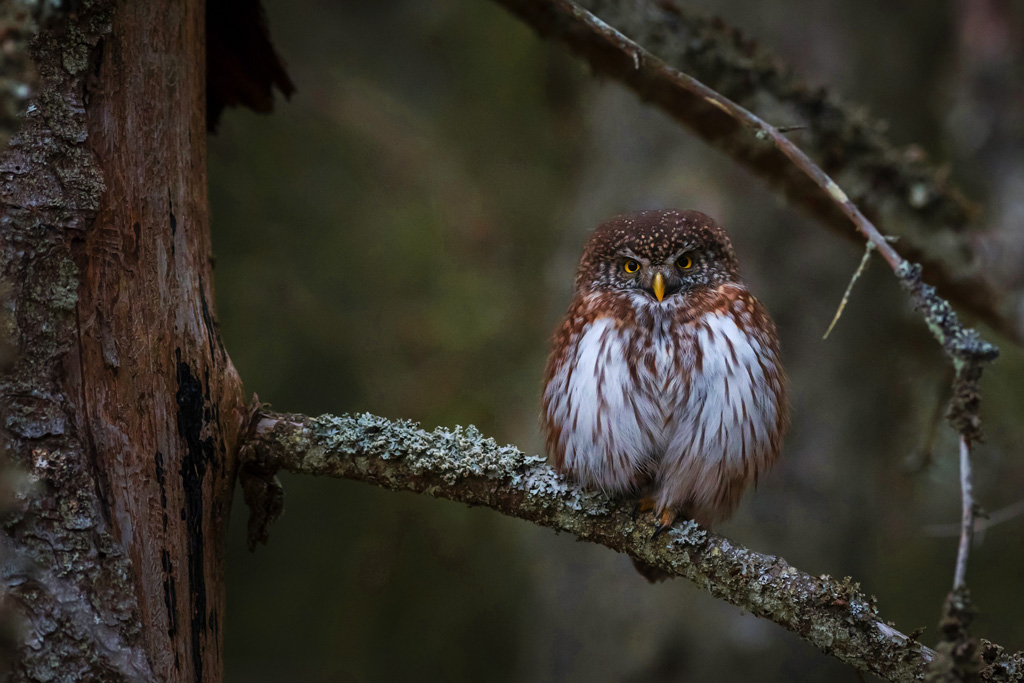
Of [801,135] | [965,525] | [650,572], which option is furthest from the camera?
[801,135]

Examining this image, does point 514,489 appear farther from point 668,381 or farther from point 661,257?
point 661,257

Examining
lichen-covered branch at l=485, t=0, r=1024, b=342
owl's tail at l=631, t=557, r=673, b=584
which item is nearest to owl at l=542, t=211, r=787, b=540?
owl's tail at l=631, t=557, r=673, b=584

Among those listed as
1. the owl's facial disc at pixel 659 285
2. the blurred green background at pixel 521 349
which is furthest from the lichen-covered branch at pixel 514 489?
the blurred green background at pixel 521 349

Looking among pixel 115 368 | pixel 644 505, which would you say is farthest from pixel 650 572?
pixel 115 368

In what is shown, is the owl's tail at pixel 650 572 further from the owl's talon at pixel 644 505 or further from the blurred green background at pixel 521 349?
the blurred green background at pixel 521 349

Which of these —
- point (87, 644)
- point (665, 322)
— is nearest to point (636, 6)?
point (665, 322)

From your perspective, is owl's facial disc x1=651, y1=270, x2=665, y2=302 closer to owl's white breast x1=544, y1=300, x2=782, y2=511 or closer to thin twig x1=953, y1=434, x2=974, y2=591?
owl's white breast x1=544, y1=300, x2=782, y2=511

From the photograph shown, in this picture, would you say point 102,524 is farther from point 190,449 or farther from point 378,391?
point 378,391

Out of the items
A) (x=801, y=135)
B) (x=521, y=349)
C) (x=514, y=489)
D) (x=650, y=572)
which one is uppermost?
(x=801, y=135)
